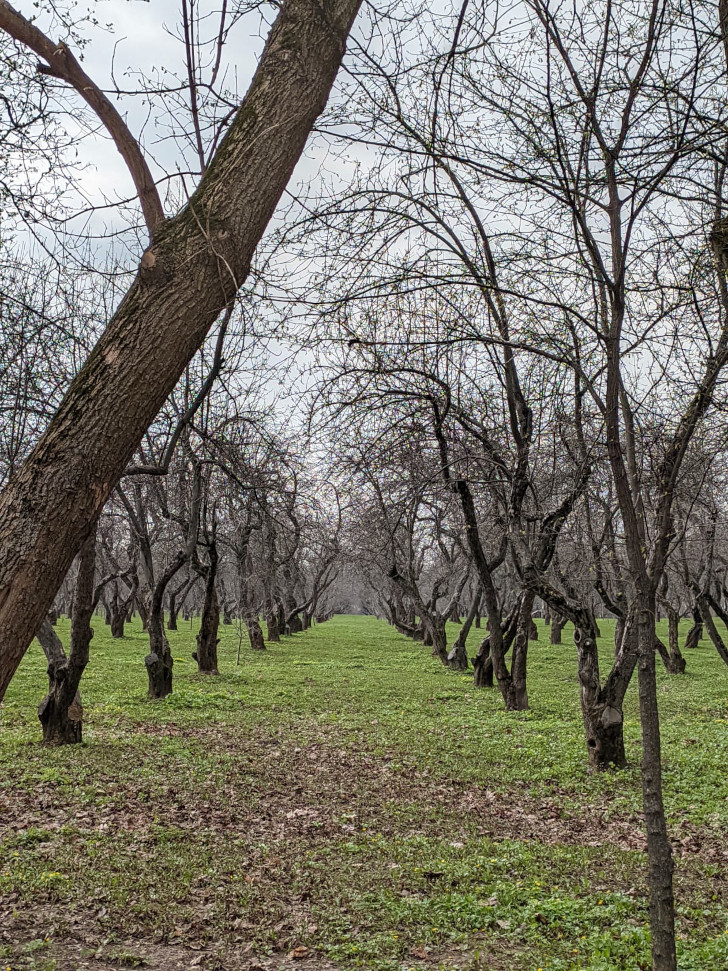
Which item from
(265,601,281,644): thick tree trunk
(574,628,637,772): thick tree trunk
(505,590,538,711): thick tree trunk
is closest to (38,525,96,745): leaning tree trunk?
(574,628,637,772): thick tree trunk

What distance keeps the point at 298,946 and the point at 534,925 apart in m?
1.67

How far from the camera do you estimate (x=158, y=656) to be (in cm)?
1476

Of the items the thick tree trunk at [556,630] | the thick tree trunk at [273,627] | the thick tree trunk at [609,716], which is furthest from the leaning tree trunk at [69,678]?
the thick tree trunk at [556,630]

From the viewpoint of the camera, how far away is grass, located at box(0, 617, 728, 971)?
A: 498cm

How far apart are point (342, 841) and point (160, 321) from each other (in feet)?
19.6

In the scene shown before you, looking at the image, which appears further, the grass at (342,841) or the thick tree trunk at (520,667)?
the thick tree trunk at (520,667)

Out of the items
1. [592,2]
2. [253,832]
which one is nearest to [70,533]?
[592,2]

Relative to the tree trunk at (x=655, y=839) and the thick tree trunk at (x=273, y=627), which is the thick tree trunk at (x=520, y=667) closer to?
the tree trunk at (x=655, y=839)

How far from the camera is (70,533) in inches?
102

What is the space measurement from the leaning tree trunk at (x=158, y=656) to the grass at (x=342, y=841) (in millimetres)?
736

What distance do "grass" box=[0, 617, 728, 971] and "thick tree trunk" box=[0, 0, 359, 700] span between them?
360 cm

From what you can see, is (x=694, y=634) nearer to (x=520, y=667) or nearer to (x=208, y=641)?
(x=520, y=667)

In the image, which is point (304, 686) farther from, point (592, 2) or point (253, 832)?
point (592, 2)

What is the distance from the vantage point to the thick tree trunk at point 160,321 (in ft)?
8.34
